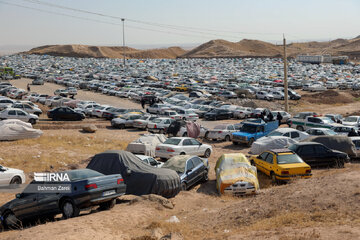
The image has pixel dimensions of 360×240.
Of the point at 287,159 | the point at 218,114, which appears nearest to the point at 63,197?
the point at 287,159

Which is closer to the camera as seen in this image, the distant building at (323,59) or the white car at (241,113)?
the white car at (241,113)

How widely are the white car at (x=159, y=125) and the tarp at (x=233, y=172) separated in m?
13.3

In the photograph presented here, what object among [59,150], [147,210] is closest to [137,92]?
[59,150]

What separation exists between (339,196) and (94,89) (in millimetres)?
57910

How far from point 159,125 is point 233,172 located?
15.0m

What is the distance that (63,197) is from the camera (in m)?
10.1

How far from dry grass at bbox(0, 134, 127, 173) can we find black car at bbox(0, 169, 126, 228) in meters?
7.27

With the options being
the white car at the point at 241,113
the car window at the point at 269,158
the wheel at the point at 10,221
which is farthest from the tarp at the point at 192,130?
the wheel at the point at 10,221

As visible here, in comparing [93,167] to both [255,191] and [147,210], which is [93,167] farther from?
[255,191]

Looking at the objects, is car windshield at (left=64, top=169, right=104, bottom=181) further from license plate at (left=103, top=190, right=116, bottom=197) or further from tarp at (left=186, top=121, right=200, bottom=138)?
tarp at (left=186, top=121, right=200, bottom=138)

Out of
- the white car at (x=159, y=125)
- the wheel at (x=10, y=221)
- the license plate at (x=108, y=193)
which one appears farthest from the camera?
the white car at (x=159, y=125)

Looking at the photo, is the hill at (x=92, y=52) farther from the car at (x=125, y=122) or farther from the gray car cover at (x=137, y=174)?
the gray car cover at (x=137, y=174)

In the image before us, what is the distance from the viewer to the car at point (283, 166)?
14.8 metres

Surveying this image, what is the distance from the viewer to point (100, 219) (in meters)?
9.72
